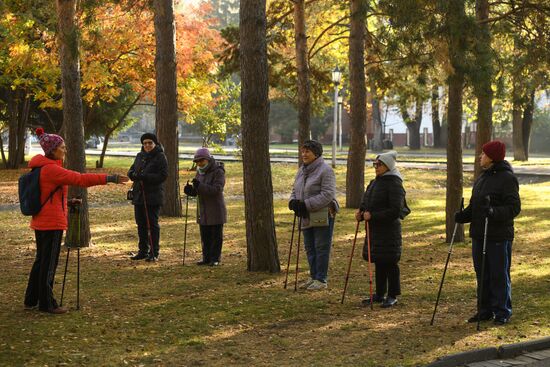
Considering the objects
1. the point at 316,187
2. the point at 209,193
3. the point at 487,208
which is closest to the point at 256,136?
the point at 209,193

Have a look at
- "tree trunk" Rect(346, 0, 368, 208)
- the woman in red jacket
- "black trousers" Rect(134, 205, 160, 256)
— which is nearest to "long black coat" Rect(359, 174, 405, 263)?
the woman in red jacket

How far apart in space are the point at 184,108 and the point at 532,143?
42.5 metres

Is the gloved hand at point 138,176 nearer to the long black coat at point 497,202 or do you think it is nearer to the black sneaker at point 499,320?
the long black coat at point 497,202

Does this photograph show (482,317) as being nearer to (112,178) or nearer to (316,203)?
(316,203)

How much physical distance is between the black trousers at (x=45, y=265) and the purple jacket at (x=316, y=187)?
9.61 feet

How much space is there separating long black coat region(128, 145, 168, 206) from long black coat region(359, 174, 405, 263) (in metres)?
4.31

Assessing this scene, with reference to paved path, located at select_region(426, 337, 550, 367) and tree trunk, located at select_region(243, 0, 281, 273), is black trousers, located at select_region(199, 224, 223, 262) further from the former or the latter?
paved path, located at select_region(426, 337, 550, 367)

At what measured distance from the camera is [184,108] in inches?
1350

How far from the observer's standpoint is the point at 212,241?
13086 mm

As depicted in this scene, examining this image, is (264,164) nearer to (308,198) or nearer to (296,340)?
(308,198)

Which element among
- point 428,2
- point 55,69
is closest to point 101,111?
point 55,69

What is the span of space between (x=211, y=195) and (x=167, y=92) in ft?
25.9

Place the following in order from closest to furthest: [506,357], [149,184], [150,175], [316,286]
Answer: [506,357], [316,286], [150,175], [149,184]

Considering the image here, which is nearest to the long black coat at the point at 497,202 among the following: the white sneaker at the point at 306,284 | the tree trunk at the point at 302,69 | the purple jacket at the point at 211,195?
the white sneaker at the point at 306,284
